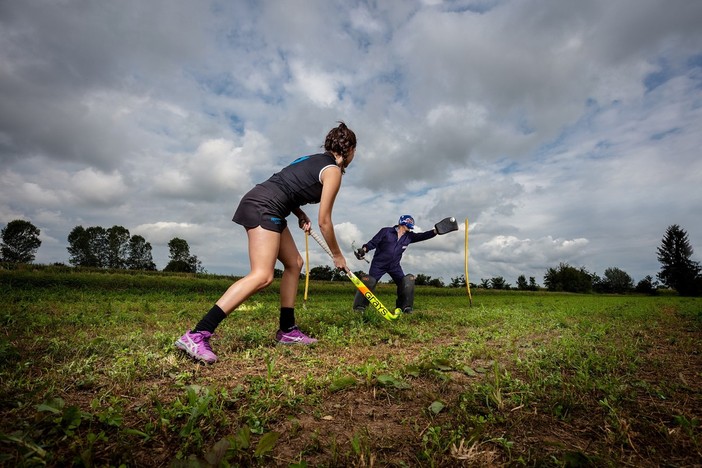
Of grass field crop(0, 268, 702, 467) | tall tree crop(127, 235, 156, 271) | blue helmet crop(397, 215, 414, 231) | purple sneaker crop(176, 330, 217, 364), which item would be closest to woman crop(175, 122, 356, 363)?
purple sneaker crop(176, 330, 217, 364)

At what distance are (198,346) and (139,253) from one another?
91.4m

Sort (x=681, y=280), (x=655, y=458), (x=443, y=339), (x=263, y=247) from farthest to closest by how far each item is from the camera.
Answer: (x=681, y=280) < (x=443, y=339) < (x=263, y=247) < (x=655, y=458)

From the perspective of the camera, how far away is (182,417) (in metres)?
2.25

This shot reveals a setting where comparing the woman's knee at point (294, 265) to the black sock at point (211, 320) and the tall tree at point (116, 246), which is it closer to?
the black sock at point (211, 320)

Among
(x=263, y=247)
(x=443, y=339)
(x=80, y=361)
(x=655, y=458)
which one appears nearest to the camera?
(x=655, y=458)

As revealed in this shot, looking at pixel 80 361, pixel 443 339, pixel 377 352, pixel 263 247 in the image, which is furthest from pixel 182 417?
pixel 443 339

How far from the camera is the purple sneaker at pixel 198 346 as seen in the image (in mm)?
3475

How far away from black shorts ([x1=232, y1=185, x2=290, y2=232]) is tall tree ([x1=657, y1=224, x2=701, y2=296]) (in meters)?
102

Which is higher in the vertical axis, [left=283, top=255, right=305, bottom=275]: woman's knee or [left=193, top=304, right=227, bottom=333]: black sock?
[left=283, top=255, right=305, bottom=275]: woman's knee

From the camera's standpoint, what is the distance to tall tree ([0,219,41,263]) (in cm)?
6731

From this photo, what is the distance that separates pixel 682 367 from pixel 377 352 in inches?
120

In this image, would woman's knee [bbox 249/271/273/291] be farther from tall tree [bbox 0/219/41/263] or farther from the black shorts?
tall tree [bbox 0/219/41/263]

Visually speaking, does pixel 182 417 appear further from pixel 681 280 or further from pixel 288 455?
pixel 681 280

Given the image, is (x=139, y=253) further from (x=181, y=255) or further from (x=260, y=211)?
(x=260, y=211)
